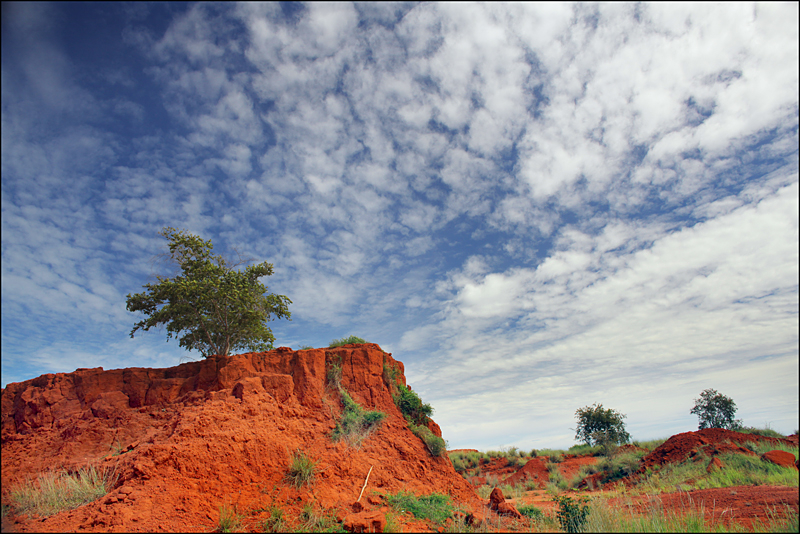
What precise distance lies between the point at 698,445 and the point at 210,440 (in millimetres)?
23960

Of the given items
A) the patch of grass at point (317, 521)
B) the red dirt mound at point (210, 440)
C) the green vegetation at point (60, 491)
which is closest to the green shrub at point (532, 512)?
the red dirt mound at point (210, 440)

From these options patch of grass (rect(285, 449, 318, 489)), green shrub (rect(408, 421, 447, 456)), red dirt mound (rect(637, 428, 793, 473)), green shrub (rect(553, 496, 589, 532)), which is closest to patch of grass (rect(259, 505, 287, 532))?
patch of grass (rect(285, 449, 318, 489))

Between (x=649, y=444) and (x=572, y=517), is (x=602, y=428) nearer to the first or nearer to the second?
(x=649, y=444)

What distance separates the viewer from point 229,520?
7898mm

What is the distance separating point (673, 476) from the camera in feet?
57.2

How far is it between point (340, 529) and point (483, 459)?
2512 cm

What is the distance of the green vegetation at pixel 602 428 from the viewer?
91.2ft

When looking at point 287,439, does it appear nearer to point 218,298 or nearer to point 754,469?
point 218,298

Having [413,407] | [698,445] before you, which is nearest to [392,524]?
[413,407]

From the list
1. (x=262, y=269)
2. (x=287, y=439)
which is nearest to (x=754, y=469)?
(x=287, y=439)

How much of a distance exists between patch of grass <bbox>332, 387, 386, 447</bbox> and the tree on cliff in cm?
572

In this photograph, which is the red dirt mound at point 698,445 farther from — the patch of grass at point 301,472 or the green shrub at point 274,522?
the green shrub at point 274,522

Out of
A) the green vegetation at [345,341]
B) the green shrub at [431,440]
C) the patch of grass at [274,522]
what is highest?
the green vegetation at [345,341]

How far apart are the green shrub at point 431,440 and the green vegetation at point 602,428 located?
2006 centimetres
